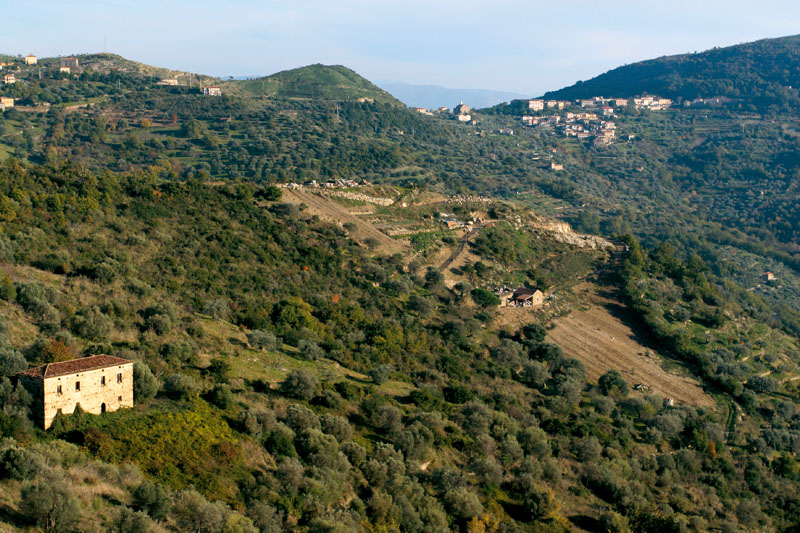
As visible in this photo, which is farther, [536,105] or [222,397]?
[536,105]

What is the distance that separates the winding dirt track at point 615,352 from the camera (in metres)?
34.2

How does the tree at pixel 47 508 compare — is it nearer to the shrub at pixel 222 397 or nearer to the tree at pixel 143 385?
the tree at pixel 143 385

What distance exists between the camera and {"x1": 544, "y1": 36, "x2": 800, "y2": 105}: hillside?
156500mm

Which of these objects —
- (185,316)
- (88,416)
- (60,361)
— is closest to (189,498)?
(88,416)

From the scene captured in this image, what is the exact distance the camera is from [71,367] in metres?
16.8

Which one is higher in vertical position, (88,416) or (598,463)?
(88,416)

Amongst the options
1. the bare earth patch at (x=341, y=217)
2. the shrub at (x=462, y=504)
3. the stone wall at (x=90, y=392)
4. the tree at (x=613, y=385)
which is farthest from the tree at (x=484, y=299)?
the stone wall at (x=90, y=392)

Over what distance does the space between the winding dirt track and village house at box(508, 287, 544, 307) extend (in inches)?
72.9

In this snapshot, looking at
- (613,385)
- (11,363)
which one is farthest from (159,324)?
(613,385)

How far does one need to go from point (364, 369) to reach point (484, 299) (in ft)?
41.1

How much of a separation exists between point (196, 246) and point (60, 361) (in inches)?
668

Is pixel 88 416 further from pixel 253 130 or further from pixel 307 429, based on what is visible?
pixel 253 130

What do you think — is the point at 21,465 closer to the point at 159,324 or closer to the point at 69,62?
the point at 159,324

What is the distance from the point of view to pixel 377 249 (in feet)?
139
